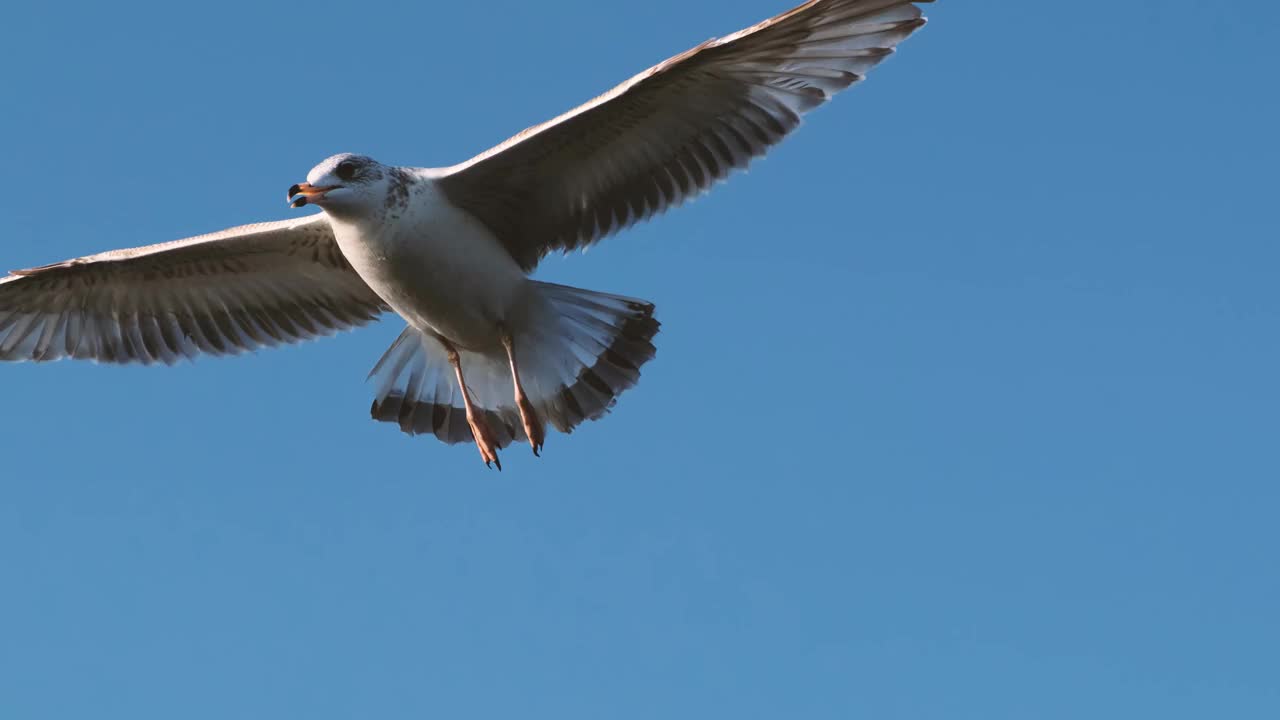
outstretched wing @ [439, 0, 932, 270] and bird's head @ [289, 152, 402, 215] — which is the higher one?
outstretched wing @ [439, 0, 932, 270]

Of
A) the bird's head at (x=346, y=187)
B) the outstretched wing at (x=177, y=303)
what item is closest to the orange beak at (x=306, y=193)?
the bird's head at (x=346, y=187)

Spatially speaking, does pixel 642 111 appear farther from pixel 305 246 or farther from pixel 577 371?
pixel 305 246

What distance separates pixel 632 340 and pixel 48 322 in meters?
3.71

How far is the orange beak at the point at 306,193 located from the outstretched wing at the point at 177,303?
49.8 inches

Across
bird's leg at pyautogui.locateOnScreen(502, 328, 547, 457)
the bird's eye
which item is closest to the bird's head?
the bird's eye

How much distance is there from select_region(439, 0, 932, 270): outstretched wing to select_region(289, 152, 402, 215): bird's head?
46 centimetres

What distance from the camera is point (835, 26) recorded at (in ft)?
28.1

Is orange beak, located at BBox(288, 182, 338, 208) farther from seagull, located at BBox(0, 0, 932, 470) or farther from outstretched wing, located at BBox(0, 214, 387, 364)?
outstretched wing, located at BBox(0, 214, 387, 364)

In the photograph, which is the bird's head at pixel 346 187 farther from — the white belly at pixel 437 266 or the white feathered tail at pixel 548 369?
the white feathered tail at pixel 548 369

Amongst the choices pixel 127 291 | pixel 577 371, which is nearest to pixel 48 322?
pixel 127 291

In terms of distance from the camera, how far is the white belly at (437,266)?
911 cm

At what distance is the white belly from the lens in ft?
29.9

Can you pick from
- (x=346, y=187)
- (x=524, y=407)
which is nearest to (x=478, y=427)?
(x=524, y=407)

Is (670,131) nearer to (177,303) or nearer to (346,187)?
(346,187)
